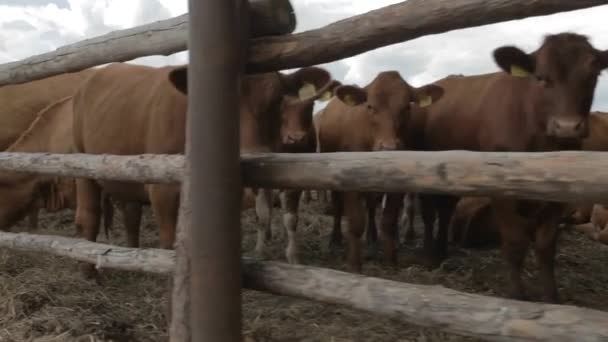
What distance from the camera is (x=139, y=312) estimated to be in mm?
4344

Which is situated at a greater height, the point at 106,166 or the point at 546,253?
the point at 106,166

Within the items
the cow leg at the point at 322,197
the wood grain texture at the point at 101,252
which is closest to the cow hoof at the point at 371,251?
the wood grain texture at the point at 101,252

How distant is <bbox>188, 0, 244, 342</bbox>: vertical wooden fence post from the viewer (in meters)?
2.79

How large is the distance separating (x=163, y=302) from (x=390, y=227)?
2886 mm

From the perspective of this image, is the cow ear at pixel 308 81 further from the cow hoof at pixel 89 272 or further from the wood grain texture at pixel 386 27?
the cow hoof at pixel 89 272

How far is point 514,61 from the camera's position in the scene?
4.83 m

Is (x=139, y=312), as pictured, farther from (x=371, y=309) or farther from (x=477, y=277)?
(x=477, y=277)

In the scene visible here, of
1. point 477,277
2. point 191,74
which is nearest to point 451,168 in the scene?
point 191,74

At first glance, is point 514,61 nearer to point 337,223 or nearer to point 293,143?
point 293,143

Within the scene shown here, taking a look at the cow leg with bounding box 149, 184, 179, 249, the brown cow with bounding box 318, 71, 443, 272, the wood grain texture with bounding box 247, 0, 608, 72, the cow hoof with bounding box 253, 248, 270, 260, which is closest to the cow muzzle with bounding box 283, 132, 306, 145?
the brown cow with bounding box 318, 71, 443, 272

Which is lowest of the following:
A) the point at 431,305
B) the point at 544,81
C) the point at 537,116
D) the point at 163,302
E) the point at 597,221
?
the point at 163,302

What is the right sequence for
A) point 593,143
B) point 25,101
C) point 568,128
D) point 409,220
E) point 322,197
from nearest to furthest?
point 568,128 → point 593,143 → point 409,220 → point 25,101 → point 322,197

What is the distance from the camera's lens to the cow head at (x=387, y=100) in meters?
6.41

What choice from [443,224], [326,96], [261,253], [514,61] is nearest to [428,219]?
[443,224]
